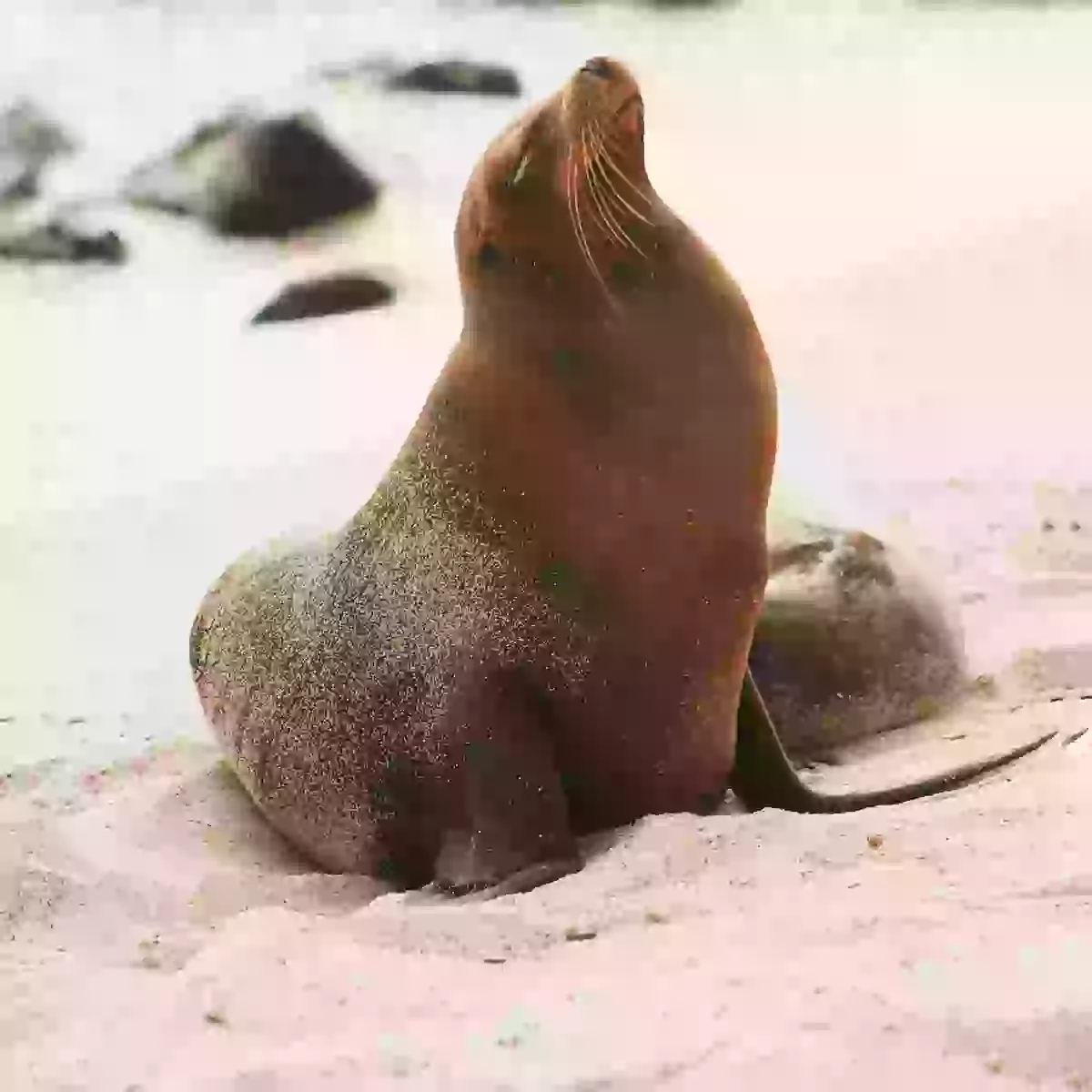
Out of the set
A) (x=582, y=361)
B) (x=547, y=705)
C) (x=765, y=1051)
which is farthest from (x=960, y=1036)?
(x=582, y=361)

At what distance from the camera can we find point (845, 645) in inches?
85.4

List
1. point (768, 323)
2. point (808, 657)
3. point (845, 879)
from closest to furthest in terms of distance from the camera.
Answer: point (845, 879) → point (808, 657) → point (768, 323)

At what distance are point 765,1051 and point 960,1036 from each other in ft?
0.42

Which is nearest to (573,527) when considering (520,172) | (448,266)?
(520,172)

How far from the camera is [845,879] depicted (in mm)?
1214

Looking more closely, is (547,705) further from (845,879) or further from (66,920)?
(66,920)

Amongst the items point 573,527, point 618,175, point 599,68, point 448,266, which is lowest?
point 573,527

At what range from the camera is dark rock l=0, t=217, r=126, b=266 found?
3178mm

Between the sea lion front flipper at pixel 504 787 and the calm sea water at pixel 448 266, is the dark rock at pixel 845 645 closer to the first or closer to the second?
the calm sea water at pixel 448 266

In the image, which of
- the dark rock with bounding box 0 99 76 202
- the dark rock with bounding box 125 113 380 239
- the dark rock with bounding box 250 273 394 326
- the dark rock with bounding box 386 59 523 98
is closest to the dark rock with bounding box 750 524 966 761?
the dark rock with bounding box 250 273 394 326

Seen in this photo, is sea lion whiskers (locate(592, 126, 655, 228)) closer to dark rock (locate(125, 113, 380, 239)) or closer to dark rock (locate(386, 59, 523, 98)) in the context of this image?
dark rock (locate(386, 59, 523, 98))

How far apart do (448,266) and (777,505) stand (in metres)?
1.10

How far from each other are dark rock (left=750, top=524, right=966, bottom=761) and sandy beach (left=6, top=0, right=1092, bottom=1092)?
0.30 ft

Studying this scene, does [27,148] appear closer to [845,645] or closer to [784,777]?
[845,645]
